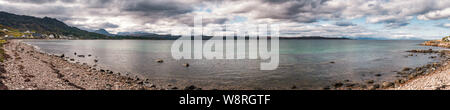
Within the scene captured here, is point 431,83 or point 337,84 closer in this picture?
point 431,83

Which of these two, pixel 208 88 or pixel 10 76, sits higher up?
pixel 10 76

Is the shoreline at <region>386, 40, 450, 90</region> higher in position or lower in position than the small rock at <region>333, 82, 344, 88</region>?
higher

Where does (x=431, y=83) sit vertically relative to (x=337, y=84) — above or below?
above

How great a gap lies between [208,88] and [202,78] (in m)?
4.90

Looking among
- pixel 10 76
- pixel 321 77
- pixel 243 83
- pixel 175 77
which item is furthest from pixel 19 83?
pixel 321 77

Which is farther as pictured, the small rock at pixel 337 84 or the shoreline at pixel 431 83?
the small rock at pixel 337 84

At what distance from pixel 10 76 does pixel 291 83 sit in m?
27.4

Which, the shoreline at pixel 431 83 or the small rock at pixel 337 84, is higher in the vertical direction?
the shoreline at pixel 431 83

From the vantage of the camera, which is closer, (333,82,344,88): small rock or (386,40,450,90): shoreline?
(386,40,450,90): shoreline
